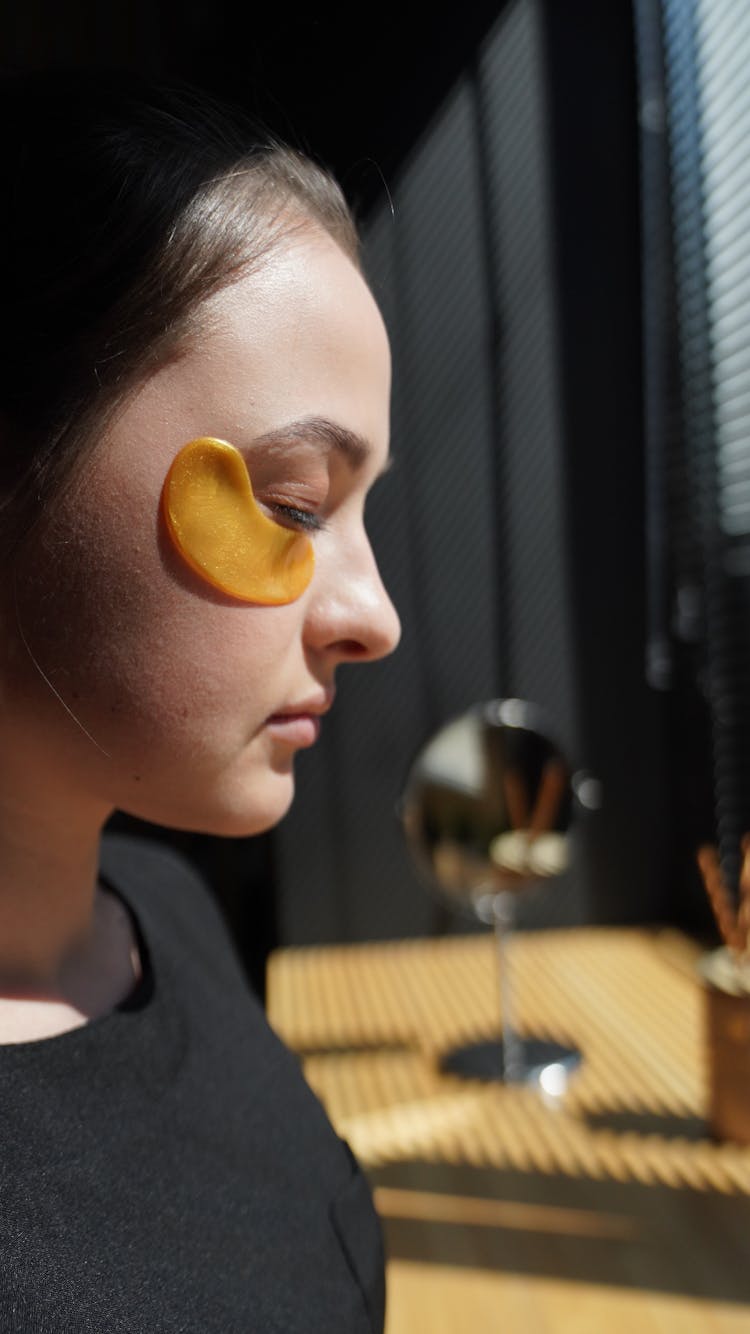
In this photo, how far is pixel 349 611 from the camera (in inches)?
19.1

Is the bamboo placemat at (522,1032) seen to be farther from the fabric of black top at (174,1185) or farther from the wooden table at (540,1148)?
the fabric of black top at (174,1185)

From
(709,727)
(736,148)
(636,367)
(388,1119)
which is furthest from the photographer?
(636,367)

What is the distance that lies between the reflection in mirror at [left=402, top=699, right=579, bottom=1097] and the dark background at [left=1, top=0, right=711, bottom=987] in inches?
17.8

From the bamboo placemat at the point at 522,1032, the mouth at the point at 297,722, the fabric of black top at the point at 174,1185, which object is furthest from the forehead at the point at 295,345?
the bamboo placemat at the point at 522,1032

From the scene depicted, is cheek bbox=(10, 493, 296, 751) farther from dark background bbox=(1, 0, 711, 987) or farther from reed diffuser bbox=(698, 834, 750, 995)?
dark background bbox=(1, 0, 711, 987)

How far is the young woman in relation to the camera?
42 centimetres

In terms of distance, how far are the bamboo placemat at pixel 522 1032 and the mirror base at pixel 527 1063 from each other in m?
0.01

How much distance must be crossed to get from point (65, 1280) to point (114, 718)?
21cm

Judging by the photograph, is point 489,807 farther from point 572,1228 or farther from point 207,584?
point 207,584

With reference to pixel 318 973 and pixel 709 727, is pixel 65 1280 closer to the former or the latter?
pixel 318 973

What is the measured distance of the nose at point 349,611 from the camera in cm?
48

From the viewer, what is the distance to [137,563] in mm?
422

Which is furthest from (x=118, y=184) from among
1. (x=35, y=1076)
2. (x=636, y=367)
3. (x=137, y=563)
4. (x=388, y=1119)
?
(x=636, y=367)

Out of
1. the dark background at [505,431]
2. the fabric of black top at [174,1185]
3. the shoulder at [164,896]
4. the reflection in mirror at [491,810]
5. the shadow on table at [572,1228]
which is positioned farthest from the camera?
the dark background at [505,431]
